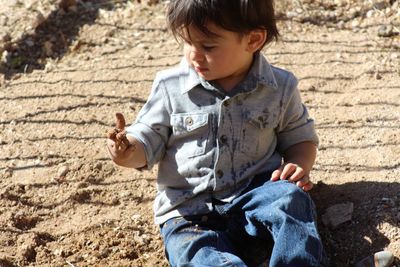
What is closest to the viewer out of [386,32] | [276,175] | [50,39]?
[276,175]

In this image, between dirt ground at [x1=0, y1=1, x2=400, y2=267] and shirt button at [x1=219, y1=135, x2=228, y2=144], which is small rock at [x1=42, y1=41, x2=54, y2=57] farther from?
shirt button at [x1=219, y1=135, x2=228, y2=144]

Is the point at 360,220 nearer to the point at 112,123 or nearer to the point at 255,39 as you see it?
the point at 255,39

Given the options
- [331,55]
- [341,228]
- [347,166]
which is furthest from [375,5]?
[341,228]

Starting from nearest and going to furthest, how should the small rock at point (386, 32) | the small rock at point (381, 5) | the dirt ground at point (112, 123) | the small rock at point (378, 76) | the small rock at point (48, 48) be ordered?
the dirt ground at point (112, 123)
the small rock at point (378, 76)
the small rock at point (386, 32)
the small rock at point (48, 48)
the small rock at point (381, 5)

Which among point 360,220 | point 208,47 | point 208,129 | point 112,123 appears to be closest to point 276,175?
point 208,129

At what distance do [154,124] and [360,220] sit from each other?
0.90 meters

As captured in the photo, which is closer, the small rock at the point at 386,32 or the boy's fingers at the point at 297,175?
the boy's fingers at the point at 297,175

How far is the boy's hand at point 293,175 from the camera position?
2.80m

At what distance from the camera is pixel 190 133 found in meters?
2.83

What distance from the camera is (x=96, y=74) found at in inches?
169

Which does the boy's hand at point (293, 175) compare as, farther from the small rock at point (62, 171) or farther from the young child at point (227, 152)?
the small rock at point (62, 171)

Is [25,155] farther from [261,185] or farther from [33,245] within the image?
[261,185]

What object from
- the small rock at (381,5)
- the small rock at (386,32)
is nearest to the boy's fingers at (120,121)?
the small rock at (386,32)

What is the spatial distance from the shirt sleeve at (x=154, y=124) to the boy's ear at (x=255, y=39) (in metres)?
0.36
